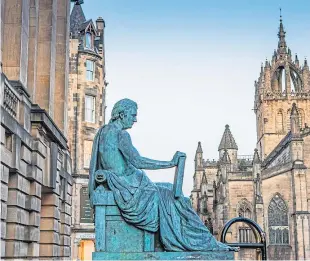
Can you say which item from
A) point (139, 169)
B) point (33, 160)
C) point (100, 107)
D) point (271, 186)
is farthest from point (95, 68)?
point (139, 169)

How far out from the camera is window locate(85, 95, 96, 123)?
126ft

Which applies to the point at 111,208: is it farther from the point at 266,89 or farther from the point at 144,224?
the point at 266,89

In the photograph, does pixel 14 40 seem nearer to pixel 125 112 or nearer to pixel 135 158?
pixel 125 112

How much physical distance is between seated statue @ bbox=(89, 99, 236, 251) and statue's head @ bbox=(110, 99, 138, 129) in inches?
2.5

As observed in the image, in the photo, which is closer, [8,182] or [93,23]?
[8,182]

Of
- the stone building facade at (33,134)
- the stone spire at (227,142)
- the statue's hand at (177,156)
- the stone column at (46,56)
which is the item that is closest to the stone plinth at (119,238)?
the statue's hand at (177,156)

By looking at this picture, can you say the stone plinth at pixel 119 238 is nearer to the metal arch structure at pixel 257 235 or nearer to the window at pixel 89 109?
the metal arch structure at pixel 257 235

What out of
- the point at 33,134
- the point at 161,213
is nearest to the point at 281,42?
the point at 33,134

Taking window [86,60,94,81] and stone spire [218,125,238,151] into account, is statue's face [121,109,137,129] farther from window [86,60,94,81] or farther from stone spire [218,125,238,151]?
stone spire [218,125,238,151]

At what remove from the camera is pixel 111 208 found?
299 inches

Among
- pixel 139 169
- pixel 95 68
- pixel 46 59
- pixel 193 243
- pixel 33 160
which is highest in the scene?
pixel 95 68

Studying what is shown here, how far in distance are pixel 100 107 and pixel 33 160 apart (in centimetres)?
2560

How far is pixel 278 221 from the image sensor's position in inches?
2066

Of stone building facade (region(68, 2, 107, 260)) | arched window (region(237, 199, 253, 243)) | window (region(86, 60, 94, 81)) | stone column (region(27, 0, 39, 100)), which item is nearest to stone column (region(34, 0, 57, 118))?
stone column (region(27, 0, 39, 100))
